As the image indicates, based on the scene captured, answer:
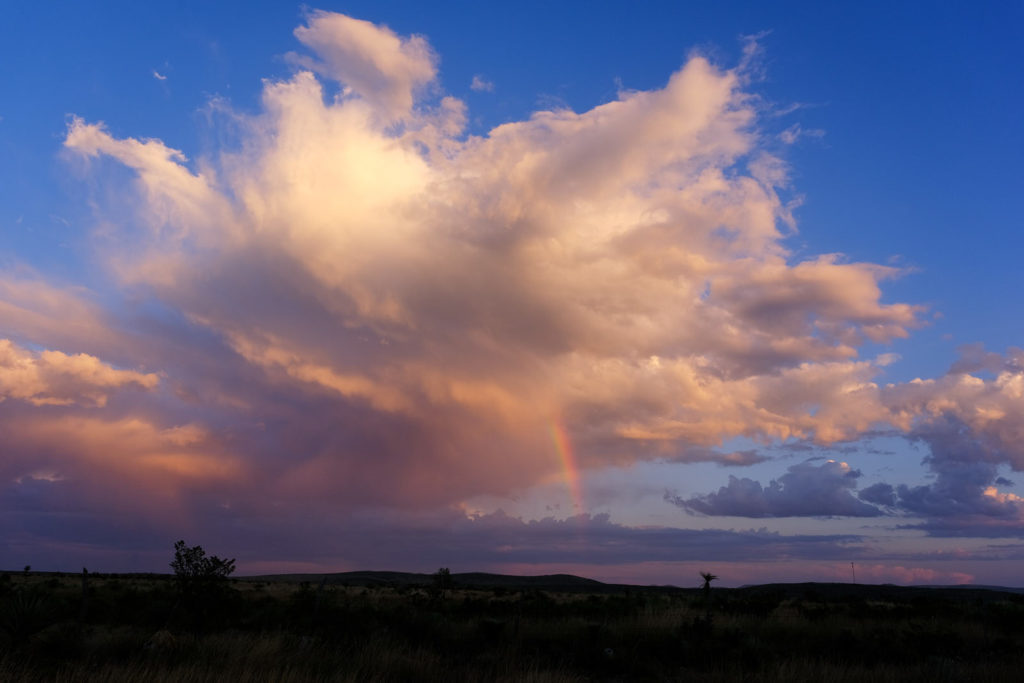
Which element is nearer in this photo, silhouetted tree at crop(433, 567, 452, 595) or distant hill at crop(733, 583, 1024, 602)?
silhouetted tree at crop(433, 567, 452, 595)

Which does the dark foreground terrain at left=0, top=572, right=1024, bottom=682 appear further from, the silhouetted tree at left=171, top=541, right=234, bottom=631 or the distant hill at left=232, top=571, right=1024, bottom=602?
the distant hill at left=232, top=571, right=1024, bottom=602

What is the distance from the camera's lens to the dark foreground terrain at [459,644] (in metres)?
13.8

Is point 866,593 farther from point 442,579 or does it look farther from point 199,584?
point 199,584

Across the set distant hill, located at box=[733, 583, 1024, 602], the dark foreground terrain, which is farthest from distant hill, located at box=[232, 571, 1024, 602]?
the dark foreground terrain

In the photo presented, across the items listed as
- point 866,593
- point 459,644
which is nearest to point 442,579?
point 459,644

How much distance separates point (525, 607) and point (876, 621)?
16.0 meters

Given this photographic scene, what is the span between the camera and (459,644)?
20.6 metres

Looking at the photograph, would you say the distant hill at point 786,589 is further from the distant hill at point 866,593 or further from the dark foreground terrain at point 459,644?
the dark foreground terrain at point 459,644

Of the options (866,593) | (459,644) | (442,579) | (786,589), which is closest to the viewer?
(459,644)

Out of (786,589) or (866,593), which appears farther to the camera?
(786,589)

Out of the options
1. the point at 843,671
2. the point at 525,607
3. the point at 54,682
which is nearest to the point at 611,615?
the point at 525,607

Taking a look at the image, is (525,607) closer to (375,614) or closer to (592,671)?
(375,614)

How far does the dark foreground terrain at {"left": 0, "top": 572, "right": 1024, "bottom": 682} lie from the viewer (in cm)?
1378

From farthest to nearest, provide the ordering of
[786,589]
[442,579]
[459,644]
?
[786,589], [442,579], [459,644]
